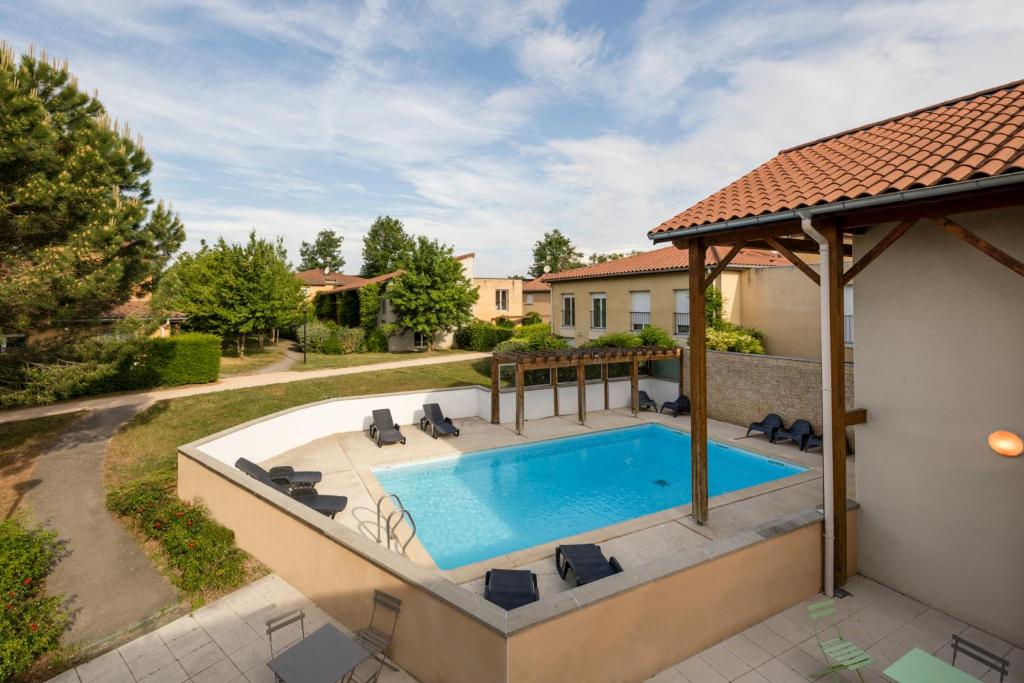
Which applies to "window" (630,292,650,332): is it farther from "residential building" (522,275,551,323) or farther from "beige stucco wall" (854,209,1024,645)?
"residential building" (522,275,551,323)

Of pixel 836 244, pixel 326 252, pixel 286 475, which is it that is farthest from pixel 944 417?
pixel 326 252

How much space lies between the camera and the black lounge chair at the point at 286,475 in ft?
33.5

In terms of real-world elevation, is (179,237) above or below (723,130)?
below

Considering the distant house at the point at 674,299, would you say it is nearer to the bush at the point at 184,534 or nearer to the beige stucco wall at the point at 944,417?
the beige stucco wall at the point at 944,417

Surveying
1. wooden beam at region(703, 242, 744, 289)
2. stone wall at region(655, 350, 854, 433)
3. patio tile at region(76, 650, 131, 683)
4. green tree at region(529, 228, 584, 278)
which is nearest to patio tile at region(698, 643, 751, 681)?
wooden beam at region(703, 242, 744, 289)

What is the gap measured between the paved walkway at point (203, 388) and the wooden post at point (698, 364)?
17873 millimetres

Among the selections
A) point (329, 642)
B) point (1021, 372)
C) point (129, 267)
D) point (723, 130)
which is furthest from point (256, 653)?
point (723, 130)

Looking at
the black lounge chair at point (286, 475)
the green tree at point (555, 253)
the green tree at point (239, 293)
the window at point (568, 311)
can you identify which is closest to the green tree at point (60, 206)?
the black lounge chair at point (286, 475)

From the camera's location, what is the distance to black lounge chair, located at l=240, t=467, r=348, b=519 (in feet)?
30.6

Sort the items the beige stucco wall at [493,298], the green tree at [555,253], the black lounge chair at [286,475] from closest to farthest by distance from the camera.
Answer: the black lounge chair at [286,475]
the beige stucco wall at [493,298]
the green tree at [555,253]

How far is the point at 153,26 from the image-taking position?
10477 mm

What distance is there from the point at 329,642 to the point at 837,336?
7195mm

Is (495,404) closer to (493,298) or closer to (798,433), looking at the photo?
(798,433)

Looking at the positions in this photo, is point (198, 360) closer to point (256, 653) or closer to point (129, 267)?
point (129, 267)
